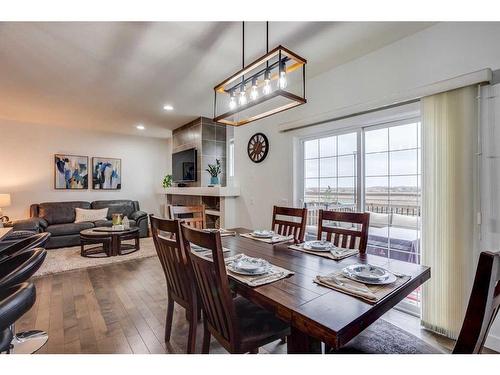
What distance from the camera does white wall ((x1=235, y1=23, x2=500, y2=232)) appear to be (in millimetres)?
1945

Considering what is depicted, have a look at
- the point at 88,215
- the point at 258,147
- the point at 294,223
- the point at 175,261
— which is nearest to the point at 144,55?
the point at 258,147

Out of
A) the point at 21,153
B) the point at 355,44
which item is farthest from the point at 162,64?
the point at 21,153

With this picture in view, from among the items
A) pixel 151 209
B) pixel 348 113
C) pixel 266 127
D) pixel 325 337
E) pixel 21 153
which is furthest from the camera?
pixel 151 209

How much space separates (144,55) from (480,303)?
3179 mm

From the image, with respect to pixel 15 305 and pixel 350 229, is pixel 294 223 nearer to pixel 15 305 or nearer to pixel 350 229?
pixel 350 229

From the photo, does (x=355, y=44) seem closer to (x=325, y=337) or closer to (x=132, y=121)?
(x=325, y=337)

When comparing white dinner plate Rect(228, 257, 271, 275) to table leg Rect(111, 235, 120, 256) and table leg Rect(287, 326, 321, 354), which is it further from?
table leg Rect(111, 235, 120, 256)

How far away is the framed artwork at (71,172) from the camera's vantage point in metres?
5.57

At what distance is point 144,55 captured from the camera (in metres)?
2.66

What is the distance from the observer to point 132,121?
17.3 ft

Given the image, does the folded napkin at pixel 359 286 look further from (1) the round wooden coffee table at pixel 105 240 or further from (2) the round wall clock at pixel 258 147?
(1) the round wooden coffee table at pixel 105 240

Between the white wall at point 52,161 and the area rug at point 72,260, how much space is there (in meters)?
1.67

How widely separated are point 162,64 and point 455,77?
285 cm
